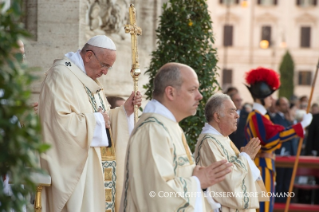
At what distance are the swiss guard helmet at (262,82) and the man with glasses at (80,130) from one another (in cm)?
265

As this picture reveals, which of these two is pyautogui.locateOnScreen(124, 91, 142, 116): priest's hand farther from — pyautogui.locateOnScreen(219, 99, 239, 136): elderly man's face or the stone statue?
the stone statue


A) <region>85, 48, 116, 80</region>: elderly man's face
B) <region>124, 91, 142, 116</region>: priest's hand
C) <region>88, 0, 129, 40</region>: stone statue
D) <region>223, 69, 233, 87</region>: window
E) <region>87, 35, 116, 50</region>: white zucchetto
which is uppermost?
<region>88, 0, 129, 40</region>: stone statue

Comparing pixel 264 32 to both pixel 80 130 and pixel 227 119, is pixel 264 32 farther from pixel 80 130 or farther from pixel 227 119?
pixel 80 130

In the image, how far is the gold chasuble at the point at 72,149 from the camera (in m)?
5.06

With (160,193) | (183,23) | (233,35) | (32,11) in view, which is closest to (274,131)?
(183,23)

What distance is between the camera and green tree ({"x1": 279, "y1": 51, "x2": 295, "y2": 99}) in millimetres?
43031

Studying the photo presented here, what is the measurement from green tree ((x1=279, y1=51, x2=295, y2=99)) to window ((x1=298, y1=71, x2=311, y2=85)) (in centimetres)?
232

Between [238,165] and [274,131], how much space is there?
8.52 feet

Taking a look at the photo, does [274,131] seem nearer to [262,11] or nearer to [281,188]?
[281,188]

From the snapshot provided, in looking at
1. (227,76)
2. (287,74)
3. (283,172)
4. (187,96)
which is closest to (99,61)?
(187,96)

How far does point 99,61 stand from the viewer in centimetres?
540

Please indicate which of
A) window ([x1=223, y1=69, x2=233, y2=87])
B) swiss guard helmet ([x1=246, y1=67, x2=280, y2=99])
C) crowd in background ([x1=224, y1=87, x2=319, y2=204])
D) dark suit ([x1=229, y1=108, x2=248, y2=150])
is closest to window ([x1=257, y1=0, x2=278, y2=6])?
window ([x1=223, y1=69, x2=233, y2=87])

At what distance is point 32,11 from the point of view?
24.7ft

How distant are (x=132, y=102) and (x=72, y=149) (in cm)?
75
